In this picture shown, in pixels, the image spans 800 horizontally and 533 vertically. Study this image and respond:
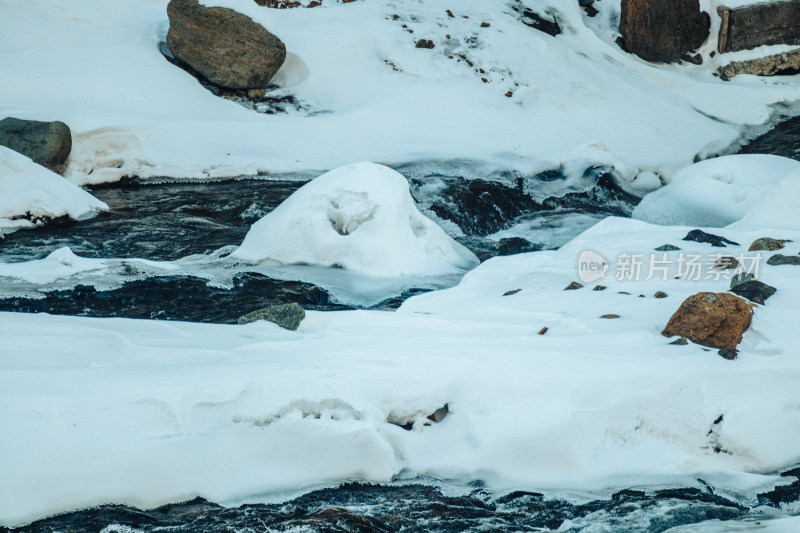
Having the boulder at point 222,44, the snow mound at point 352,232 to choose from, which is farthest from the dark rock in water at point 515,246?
the boulder at point 222,44

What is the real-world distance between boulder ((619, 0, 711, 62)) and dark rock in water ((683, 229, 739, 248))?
8.94 meters

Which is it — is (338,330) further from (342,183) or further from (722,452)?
(342,183)

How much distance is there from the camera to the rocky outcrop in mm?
13758

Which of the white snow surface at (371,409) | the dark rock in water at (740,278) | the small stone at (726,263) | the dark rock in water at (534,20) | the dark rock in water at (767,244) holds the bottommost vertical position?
the white snow surface at (371,409)

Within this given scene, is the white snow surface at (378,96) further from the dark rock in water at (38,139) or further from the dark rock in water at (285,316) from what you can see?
the dark rock in water at (285,316)

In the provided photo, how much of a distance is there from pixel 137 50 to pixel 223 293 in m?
6.40

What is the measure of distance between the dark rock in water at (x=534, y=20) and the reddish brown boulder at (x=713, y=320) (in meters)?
10.2

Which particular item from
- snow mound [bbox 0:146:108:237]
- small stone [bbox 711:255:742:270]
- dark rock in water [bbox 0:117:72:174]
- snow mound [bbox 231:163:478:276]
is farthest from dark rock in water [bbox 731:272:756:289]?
dark rock in water [bbox 0:117:72:174]

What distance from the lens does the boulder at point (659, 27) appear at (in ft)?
44.3

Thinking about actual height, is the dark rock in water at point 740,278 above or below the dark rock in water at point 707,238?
above

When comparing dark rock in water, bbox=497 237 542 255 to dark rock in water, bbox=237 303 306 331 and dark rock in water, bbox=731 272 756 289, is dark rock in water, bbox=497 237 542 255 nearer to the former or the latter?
dark rock in water, bbox=731 272 756 289

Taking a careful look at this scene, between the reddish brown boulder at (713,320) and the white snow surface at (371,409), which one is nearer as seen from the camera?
the white snow surface at (371,409)

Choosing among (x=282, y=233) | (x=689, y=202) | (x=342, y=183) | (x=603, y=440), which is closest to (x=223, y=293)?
(x=282, y=233)

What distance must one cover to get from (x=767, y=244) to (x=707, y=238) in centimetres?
46
